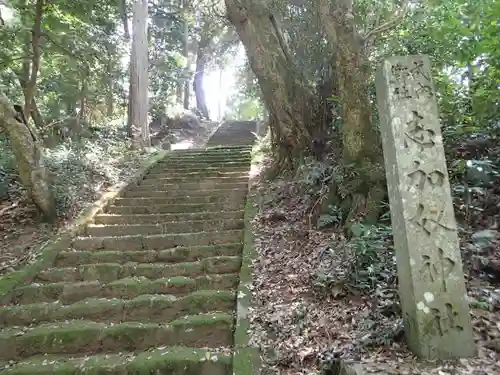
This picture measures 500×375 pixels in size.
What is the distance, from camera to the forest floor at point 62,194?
18.6ft

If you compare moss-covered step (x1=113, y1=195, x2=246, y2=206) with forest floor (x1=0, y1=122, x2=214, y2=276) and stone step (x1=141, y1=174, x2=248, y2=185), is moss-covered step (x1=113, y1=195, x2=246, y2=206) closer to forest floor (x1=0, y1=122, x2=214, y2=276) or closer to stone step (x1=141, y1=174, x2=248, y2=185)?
forest floor (x1=0, y1=122, x2=214, y2=276)

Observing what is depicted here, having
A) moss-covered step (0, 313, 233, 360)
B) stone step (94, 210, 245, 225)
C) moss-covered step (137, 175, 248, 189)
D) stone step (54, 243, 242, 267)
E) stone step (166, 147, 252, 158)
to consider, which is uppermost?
stone step (166, 147, 252, 158)

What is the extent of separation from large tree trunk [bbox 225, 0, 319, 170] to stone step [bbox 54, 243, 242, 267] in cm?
277

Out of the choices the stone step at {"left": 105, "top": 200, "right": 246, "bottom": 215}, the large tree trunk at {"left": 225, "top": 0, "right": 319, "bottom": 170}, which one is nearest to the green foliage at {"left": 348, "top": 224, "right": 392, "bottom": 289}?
the stone step at {"left": 105, "top": 200, "right": 246, "bottom": 215}

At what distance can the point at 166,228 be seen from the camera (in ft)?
20.8

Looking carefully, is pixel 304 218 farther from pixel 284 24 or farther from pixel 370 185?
pixel 284 24

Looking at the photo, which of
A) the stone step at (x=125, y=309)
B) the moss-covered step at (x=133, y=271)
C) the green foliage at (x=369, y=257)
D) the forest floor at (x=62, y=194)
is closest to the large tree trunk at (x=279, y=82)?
the moss-covered step at (x=133, y=271)

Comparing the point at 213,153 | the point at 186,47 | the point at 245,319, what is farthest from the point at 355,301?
the point at 186,47

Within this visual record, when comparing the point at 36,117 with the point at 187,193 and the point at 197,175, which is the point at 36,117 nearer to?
the point at 197,175

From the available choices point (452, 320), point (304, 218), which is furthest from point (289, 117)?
point (452, 320)

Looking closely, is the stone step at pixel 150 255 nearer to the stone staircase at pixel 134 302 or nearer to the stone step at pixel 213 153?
the stone staircase at pixel 134 302

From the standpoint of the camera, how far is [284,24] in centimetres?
906

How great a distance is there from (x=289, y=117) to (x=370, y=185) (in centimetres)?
304

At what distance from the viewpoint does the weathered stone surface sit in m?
2.76
